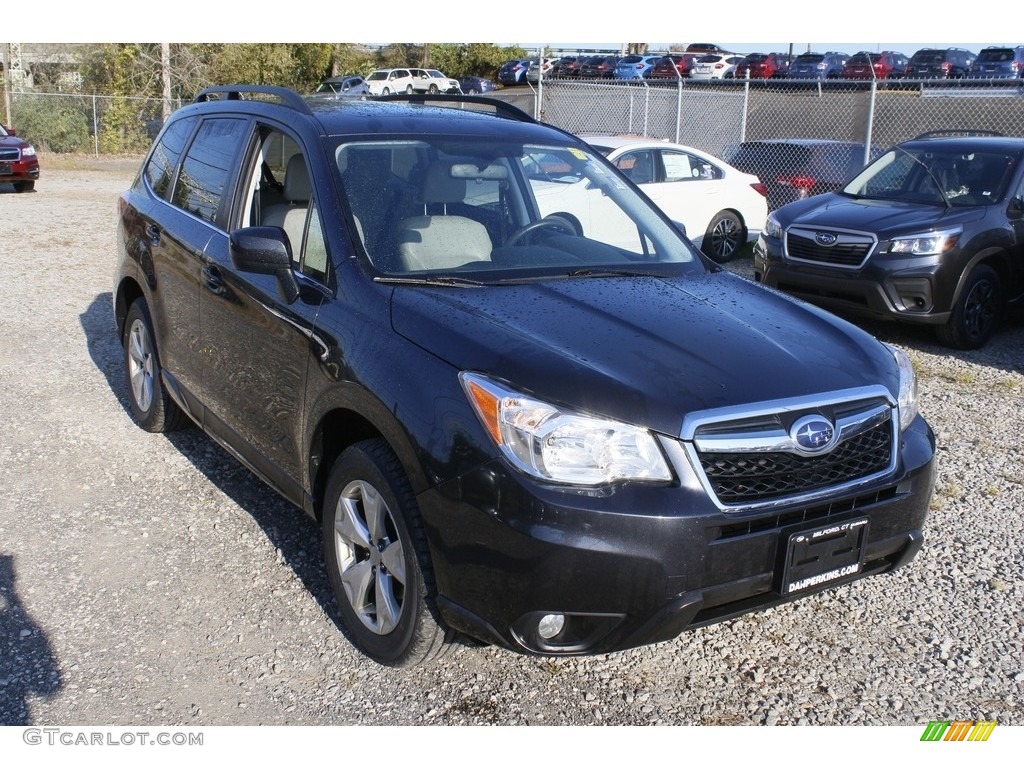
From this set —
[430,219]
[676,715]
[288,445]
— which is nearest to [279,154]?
[430,219]

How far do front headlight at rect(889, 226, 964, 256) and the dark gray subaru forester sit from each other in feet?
14.2

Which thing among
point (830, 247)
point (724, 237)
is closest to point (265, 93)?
point (830, 247)

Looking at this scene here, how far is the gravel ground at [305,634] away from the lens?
339 cm

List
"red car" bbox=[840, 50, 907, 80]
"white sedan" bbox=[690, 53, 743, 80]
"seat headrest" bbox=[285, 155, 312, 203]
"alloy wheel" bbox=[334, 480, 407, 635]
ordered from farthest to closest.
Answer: "white sedan" bbox=[690, 53, 743, 80], "red car" bbox=[840, 50, 907, 80], "seat headrest" bbox=[285, 155, 312, 203], "alloy wheel" bbox=[334, 480, 407, 635]

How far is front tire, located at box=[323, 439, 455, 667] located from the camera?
321 cm

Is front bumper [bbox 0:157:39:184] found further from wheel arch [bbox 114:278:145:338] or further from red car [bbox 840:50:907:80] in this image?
red car [bbox 840:50:907:80]

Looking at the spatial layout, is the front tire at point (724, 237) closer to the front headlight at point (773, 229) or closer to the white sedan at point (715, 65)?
the front headlight at point (773, 229)

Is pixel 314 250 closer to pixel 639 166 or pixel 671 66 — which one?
pixel 639 166

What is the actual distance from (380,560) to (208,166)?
2.51 metres

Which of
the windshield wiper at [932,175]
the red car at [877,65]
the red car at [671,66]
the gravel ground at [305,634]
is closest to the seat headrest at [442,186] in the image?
the gravel ground at [305,634]

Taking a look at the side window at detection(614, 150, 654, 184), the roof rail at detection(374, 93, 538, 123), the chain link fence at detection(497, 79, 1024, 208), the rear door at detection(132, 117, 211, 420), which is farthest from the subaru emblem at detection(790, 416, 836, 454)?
the chain link fence at detection(497, 79, 1024, 208)

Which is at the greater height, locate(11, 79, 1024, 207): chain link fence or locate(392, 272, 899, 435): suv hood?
locate(11, 79, 1024, 207): chain link fence

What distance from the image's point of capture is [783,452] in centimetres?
306

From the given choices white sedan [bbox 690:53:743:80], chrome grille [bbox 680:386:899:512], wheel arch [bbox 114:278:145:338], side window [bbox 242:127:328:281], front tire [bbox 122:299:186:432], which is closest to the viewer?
chrome grille [bbox 680:386:899:512]
